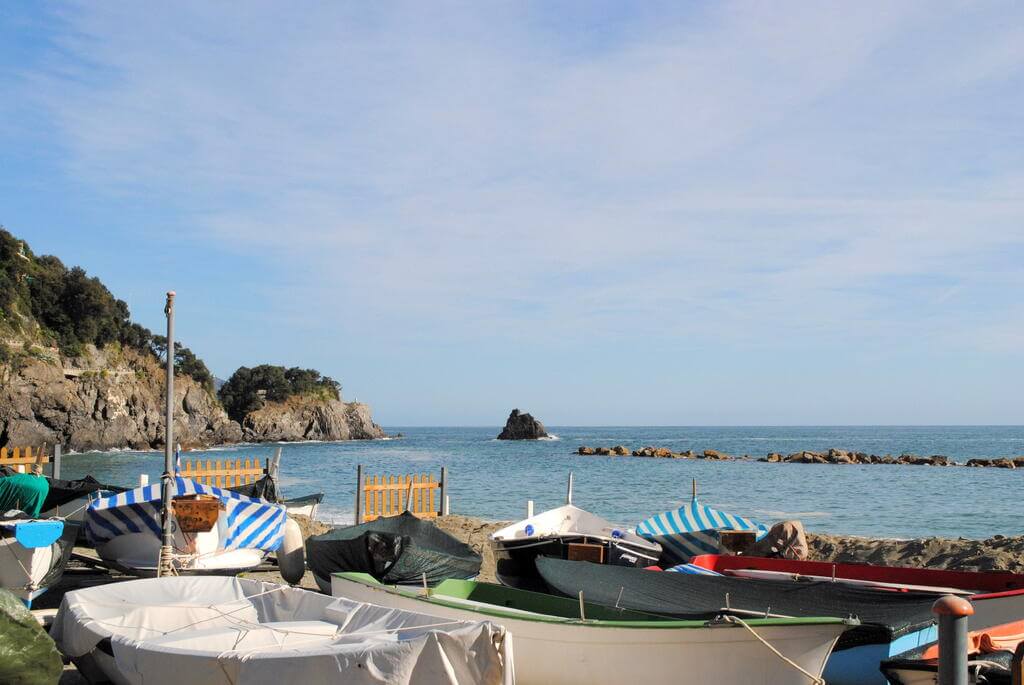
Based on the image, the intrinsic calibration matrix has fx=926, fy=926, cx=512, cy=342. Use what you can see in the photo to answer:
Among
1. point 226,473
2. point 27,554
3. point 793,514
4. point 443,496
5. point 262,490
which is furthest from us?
point 793,514

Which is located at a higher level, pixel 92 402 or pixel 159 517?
pixel 92 402

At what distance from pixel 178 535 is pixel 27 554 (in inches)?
80.5

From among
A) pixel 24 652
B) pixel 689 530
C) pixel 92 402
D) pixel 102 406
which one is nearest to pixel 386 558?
pixel 24 652

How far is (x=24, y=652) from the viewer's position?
21.9ft

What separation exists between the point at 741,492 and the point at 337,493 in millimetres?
18126

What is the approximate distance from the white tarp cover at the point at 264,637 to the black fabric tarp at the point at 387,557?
1.98 meters

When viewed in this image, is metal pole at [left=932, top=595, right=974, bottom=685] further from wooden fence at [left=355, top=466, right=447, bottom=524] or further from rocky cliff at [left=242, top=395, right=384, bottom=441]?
rocky cliff at [left=242, top=395, right=384, bottom=441]

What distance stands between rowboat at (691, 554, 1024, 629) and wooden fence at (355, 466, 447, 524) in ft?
30.5

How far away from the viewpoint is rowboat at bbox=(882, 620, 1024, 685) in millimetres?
6348

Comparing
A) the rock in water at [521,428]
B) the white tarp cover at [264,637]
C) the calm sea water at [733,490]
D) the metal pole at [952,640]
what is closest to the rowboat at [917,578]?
the metal pole at [952,640]

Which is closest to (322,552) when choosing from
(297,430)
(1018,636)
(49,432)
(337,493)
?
(1018,636)

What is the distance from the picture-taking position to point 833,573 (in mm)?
10445

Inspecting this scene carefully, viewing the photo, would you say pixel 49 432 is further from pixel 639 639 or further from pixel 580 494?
pixel 639 639

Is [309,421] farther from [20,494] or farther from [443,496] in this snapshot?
[20,494]
